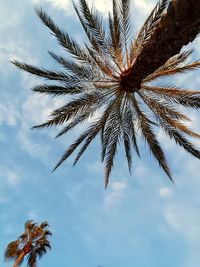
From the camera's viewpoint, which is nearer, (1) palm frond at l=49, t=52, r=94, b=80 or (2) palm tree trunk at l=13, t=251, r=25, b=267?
(1) palm frond at l=49, t=52, r=94, b=80

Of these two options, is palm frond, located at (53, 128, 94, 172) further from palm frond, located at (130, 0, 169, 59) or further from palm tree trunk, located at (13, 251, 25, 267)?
palm tree trunk, located at (13, 251, 25, 267)

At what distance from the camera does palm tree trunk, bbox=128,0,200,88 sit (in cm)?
725

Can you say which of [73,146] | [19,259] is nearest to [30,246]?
[19,259]

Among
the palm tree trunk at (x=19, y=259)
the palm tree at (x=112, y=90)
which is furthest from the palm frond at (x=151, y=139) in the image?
the palm tree trunk at (x=19, y=259)

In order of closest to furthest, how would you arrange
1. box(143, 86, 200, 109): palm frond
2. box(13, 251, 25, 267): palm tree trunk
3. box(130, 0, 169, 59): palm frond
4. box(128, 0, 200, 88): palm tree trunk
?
box(128, 0, 200, 88): palm tree trunk
box(130, 0, 169, 59): palm frond
box(143, 86, 200, 109): palm frond
box(13, 251, 25, 267): palm tree trunk

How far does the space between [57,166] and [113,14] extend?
5.40 meters

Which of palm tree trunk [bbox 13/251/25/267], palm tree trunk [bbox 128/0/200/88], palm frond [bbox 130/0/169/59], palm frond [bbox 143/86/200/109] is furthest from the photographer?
palm tree trunk [bbox 13/251/25/267]

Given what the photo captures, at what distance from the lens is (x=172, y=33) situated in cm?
791

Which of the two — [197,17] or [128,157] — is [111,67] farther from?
[197,17]

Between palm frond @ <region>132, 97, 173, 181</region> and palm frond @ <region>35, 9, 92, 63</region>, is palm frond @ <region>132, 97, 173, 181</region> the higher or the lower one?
the lower one

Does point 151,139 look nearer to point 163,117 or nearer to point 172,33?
point 163,117

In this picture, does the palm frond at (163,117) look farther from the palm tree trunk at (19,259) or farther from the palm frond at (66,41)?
the palm tree trunk at (19,259)

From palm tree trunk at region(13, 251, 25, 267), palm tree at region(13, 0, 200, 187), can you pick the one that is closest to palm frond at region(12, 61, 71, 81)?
palm tree at region(13, 0, 200, 187)

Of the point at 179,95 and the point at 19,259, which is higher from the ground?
the point at 19,259
